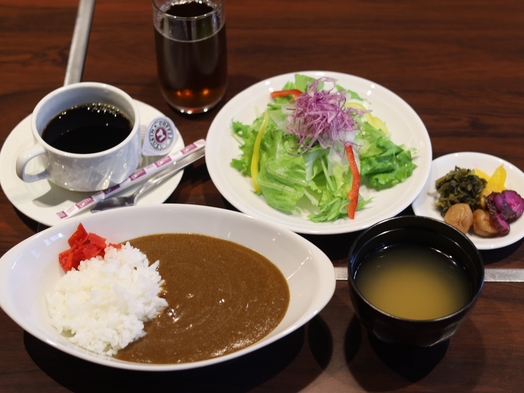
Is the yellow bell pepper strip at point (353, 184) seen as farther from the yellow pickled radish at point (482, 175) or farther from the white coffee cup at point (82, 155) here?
the white coffee cup at point (82, 155)

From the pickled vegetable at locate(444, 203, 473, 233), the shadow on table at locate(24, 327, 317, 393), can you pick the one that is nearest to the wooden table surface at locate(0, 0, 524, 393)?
the shadow on table at locate(24, 327, 317, 393)

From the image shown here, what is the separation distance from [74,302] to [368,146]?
1184 millimetres

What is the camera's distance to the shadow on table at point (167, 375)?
151 cm

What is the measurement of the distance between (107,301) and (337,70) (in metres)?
1.53

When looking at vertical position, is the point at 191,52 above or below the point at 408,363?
above

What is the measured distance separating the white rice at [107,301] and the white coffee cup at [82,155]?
35 cm

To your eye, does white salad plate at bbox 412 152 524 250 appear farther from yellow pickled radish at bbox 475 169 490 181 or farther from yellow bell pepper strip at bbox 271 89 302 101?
yellow bell pepper strip at bbox 271 89 302 101

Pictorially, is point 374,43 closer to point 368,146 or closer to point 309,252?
point 368,146

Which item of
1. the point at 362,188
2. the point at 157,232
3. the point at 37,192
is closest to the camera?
the point at 157,232

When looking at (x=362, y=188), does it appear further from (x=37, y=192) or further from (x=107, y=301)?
(x=37, y=192)

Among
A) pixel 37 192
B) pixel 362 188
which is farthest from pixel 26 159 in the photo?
pixel 362 188

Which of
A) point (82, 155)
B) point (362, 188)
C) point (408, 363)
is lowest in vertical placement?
point (408, 363)

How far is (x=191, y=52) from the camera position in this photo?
2092 millimetres

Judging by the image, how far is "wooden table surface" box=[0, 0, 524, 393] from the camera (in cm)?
153
